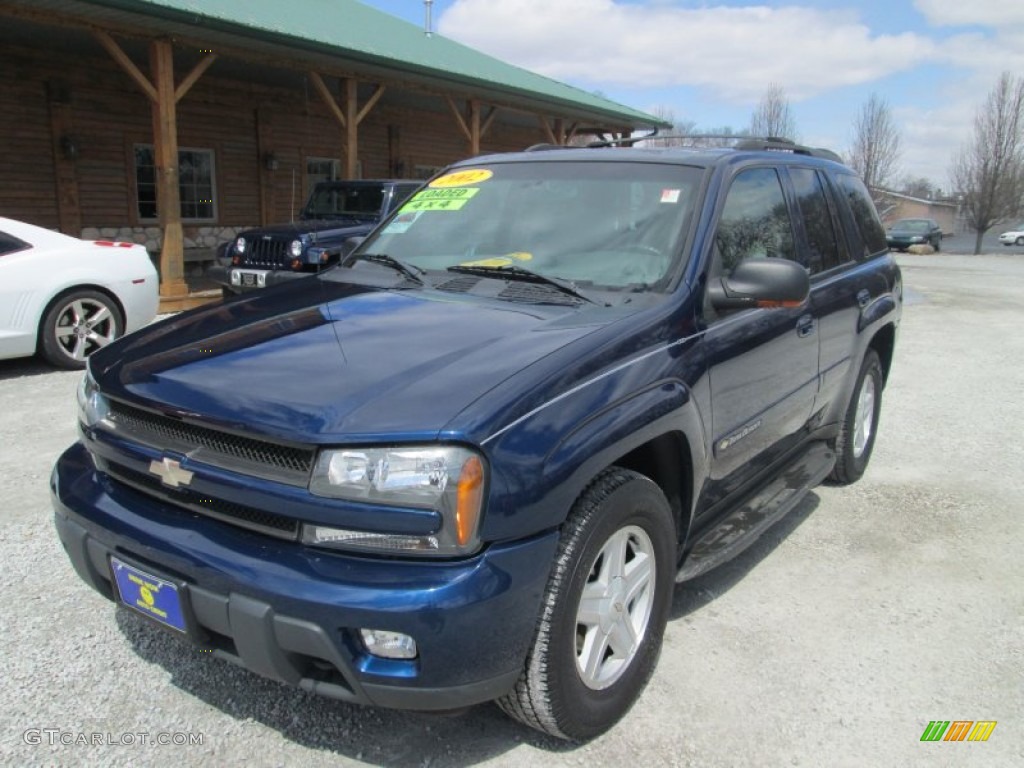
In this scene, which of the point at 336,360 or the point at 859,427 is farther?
the point at 859,427

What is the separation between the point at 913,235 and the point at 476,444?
39.9m

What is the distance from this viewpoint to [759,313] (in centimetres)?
323

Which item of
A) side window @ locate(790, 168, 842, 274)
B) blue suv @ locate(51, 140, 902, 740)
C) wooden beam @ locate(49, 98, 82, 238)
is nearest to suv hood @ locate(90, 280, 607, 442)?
blue suv @ locate(51, 140, 902, 740)

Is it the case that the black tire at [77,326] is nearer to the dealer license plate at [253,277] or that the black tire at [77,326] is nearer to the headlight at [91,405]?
the dealer license plate at [253,277]

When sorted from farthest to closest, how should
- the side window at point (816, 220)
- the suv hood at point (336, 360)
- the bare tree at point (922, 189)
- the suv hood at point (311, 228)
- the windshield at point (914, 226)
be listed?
the bare tree at point (922, 189), the windshield at point (914, 226), the suv hood at point (311, 228), the side window at point (816, 220), the suv hood at point (336, 360)

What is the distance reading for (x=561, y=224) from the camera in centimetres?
324

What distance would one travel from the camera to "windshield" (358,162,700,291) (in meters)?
3.01

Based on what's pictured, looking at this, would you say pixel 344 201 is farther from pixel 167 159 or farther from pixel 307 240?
pixel 167 159

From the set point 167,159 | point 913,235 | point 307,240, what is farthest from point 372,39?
point 913,235

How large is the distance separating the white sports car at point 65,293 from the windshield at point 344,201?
141 inches

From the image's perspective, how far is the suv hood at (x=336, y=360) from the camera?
203 centimetres

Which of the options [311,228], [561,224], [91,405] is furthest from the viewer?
[311,228]

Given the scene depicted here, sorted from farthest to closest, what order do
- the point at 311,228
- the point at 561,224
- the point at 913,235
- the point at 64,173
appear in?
the point at 913,235, the point at 64,173, the point at 311,228, the point at 561,224

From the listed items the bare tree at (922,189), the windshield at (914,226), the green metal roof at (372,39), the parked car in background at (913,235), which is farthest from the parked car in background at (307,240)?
the bare tree at (922,189)
